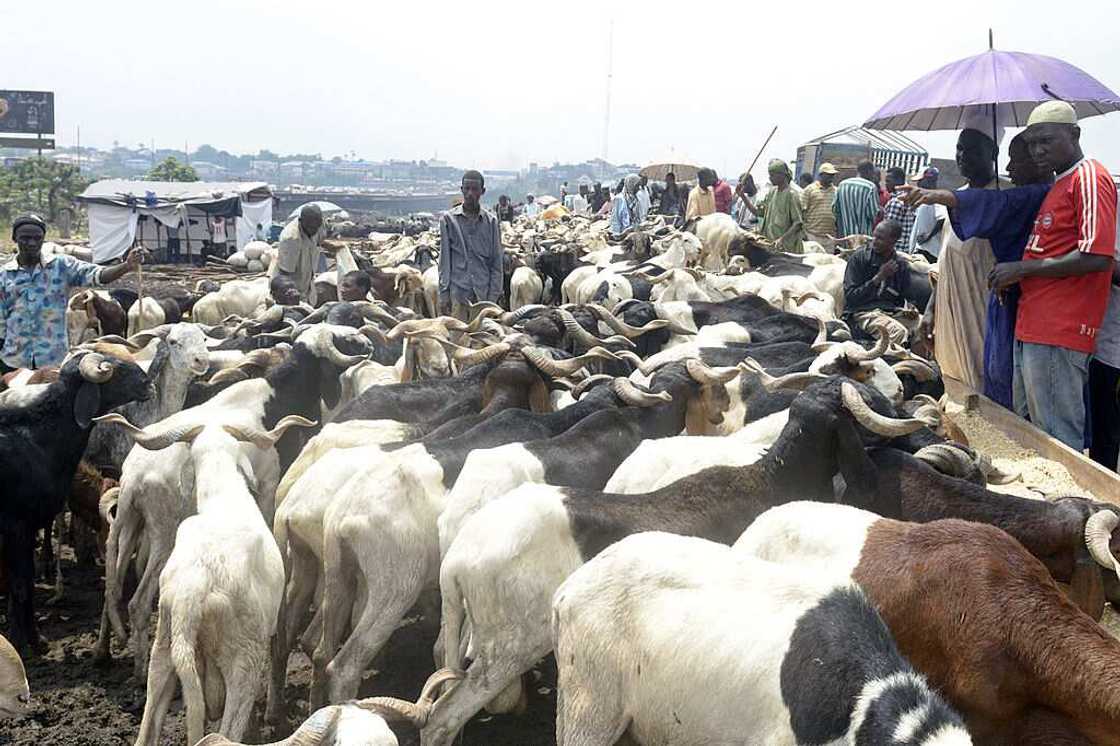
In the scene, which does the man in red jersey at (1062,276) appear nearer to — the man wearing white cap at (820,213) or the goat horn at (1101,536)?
the goat horn at (1101,536)

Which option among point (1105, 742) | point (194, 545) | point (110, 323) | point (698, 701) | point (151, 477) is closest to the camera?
point (1105, 742)

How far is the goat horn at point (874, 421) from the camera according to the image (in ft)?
14.3

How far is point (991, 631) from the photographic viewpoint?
3068 millimetres

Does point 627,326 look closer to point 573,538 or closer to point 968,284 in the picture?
point 968,284

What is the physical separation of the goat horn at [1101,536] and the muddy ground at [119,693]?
250 cm

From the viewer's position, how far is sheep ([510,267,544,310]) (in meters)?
13.9

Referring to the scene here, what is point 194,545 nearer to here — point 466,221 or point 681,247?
point 466,221

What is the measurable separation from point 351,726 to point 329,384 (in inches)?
178

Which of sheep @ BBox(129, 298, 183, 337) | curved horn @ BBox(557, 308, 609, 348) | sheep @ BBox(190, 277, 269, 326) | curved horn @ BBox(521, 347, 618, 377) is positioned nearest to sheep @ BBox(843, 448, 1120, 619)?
curved horn @ BBox(521, 347, 618, 377)

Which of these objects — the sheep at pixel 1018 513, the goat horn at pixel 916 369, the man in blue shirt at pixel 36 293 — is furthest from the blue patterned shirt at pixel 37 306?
the sheep at pixel 1018 513

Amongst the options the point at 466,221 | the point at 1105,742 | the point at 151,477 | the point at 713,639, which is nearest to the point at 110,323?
the point at 466,221

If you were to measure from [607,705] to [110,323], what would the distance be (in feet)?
31.3

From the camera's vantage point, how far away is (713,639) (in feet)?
10.1

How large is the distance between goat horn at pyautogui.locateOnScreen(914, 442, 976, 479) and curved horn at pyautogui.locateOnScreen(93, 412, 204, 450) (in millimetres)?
3737
